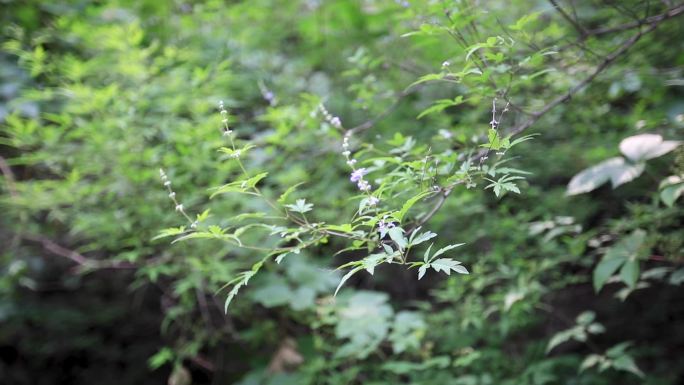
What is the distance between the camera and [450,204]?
6.43 feet

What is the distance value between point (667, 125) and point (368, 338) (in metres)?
1.21

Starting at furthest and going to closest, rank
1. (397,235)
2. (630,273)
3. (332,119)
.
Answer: (630,273) → (332,119) → (397,235)

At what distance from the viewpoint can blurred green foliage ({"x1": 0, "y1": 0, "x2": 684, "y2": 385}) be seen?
170 centimetres

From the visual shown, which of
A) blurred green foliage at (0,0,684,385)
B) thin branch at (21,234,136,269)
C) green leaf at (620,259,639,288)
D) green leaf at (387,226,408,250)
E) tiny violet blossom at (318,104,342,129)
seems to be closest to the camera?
green leaf at (387,226,408,250)

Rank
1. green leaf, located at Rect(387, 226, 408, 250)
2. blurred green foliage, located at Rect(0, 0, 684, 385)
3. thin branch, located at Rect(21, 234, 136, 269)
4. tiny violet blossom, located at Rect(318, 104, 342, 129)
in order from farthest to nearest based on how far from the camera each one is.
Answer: thin branch, located at Rect(21, 234, 136, 269), blurred green foliage, located at Rect(0, 0, 684, 385), tiny violet blossom, located at Rect(318, 104, 342, 129), green leaf, located at Rect(387, 226, 408, 250)

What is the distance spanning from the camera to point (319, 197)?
212 cm

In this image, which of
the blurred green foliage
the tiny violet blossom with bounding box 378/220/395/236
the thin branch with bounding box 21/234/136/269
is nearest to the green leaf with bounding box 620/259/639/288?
the blurred green foliage

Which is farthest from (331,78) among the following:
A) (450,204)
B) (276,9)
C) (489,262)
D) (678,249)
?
(678,249)

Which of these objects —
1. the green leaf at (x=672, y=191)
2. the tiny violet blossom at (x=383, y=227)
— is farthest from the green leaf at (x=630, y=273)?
the tiny violet blossom at (x=383, y=227)

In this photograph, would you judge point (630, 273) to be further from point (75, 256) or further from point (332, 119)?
point (75, 256)

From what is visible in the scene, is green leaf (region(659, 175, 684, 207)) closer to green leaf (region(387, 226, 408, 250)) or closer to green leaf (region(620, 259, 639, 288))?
green leaf (region(620, 259, 639, 288))

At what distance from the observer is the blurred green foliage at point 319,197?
1699 millimetres

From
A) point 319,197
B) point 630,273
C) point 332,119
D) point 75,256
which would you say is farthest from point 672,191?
point 75,256

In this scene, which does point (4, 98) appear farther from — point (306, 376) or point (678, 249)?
point (678, 249)
